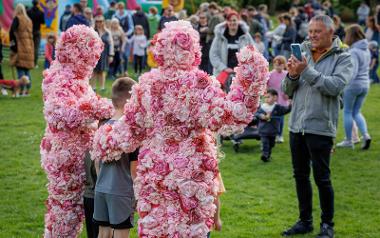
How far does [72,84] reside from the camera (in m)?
5.55

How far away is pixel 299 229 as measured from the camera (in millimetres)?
6793

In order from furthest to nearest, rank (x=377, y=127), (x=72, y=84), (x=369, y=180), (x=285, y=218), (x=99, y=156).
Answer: (x=377, y=127) < (x=369, y=180) < (x=285, y=218) < (x=72, y=84) < (x=99, y=156)

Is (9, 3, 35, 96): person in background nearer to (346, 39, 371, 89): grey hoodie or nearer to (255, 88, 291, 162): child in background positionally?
(255, 88, 291, 162): child in background

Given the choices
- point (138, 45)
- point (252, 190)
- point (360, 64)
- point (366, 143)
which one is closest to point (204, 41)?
point (138, 45)

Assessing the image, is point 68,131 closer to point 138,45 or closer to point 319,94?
point 319,94

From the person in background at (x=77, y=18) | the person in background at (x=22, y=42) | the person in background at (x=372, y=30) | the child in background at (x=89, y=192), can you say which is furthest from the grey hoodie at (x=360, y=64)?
the person in background at (x=372, y=30)

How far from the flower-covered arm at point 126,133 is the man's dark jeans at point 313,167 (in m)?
→ 2.23

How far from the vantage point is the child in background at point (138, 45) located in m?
20.1

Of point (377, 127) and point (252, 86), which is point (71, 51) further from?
point (377, 127)

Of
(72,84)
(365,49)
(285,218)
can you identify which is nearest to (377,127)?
(365,49)

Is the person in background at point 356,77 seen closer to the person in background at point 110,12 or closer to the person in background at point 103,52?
the person in background at point 103,52

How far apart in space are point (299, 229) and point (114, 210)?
2490 millimetres

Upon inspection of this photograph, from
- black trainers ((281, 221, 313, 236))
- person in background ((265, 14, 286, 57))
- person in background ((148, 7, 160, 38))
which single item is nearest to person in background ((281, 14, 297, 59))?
person in background ((265, 14, 286, 57))

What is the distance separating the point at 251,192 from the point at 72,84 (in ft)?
12.4
